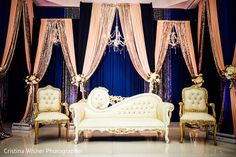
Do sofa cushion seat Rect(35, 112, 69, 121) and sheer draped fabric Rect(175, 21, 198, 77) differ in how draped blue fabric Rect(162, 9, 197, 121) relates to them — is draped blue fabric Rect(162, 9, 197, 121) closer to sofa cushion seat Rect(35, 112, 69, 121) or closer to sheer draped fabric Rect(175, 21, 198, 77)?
sheer draped fabric Rect(175, 21, 198, 77)

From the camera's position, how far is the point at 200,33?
7.09 metres

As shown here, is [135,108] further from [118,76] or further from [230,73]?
[118,76]

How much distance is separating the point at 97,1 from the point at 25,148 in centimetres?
435

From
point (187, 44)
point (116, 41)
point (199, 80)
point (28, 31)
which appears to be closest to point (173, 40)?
point (187, 44)

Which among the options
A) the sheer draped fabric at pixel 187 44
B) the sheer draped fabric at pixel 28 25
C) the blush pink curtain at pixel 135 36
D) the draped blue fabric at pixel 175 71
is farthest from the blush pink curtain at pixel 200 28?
the sheer draped fabric at pixel 28 25

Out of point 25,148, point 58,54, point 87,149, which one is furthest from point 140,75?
point 25,148

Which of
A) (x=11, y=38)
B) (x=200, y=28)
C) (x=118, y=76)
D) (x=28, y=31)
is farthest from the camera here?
(x=118, y=76)

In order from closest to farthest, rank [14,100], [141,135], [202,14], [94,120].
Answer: [94,120], [141,135], [202,14], [14,100]

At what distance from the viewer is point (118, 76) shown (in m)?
7.61

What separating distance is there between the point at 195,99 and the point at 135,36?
242 cm

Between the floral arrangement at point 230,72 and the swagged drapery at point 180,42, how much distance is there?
2.05 meters

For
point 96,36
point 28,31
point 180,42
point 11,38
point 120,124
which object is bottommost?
point 120,124

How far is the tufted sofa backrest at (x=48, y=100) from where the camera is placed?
5422 millimetres

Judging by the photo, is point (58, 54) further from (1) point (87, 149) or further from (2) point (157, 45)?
(1) point (87, 149)
